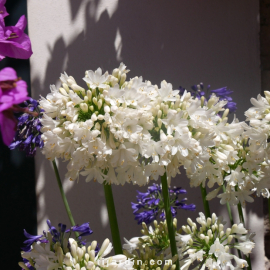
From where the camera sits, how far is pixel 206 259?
2.68ft

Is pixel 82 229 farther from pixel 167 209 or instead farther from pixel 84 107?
pixel 84 107

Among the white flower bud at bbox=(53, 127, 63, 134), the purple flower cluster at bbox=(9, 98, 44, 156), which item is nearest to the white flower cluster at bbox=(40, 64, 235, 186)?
the white flower bud at bbox=(53, 127, 63, 134)

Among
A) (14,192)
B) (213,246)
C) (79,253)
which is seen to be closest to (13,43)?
(79,253)

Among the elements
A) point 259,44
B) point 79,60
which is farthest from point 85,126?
point 259,44

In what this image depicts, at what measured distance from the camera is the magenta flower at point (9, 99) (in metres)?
0.27

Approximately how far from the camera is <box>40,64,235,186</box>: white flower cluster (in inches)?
25.3

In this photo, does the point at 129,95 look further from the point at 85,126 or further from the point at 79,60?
the point at 79,60

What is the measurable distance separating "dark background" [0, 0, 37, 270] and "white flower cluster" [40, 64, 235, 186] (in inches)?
36.5

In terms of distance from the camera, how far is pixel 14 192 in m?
1.56

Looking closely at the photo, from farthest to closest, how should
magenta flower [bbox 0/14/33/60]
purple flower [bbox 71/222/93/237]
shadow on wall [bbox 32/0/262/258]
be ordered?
shadow on wall [bbox 32/0/262/258], purple flower [bbox 71/222/93/237], magenta flower [bbox 0/14/33/60]

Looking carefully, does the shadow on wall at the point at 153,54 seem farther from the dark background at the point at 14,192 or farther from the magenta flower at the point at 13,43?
the magenta flower at the point at 13,43

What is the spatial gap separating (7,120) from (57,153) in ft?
1.43

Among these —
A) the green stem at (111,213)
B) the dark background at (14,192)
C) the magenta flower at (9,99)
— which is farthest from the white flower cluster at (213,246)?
the dark background at (14,192)

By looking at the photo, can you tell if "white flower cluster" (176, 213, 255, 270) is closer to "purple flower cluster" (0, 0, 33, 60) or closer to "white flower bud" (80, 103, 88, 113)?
"white flower bud" (80, 103, 88, 113)
